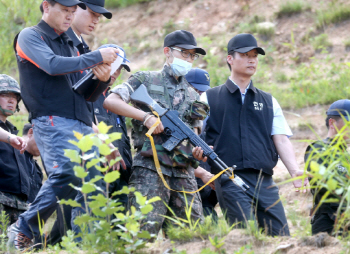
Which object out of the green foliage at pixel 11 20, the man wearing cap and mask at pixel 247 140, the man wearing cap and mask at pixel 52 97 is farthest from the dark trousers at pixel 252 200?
the green foliage at pixel 11 20

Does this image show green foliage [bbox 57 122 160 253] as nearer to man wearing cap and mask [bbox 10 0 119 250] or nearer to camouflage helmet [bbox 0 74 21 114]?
man wearing cap and mask [bbox 10 0 119 250]

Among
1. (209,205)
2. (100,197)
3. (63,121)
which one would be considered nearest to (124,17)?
(209,205)

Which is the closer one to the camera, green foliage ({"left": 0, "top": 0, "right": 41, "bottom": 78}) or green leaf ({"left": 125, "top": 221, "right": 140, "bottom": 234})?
green leaf ({"left": 125, "top": 221, "right": 140, "bottom": 234})

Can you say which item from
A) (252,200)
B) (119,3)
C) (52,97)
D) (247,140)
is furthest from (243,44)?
(119,3)

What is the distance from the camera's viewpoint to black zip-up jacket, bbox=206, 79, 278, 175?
431 centimetres

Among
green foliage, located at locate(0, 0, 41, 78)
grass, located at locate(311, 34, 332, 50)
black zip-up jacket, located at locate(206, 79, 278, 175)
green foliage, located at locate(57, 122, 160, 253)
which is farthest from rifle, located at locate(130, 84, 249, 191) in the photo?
grass, located at locate(311, 34, 332, 50)

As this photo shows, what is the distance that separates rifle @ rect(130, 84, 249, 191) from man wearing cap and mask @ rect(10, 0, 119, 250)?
456mm

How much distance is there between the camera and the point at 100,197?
8.63 ft

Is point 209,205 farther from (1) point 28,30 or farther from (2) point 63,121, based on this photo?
(1) point 28,30

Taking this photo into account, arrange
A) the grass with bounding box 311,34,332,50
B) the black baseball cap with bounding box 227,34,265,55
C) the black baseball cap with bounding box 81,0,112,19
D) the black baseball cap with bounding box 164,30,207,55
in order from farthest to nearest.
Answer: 1. the grass with bounding box 311,34,332,50
2. the black baseball cap with bounding box 227,34,265,55
3. the black baseball cap with bounding box 81,0,112,19
4. the black baseball cap with bounding box 164,30,207,55

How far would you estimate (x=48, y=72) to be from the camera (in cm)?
345

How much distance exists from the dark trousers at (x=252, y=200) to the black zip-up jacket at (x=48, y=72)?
1481 millimetres

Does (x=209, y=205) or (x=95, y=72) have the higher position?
(x=95, y=72)

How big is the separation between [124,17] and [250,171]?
33.9 ft
